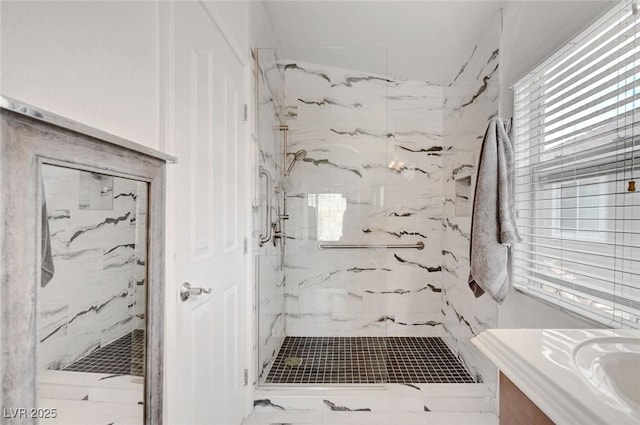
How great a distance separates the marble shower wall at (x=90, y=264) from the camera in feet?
2.02

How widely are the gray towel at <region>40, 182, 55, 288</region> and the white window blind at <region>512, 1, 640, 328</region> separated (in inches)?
60.6

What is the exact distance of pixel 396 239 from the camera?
3010 millimetres

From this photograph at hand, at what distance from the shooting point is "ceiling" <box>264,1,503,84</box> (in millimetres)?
2105

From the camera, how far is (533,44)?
170cm

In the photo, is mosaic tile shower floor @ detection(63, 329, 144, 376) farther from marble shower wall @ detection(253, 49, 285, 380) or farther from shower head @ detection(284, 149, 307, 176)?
shower head @ detection(284, 149, 307, 176)

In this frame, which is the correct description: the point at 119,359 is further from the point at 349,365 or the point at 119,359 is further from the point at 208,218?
the point at 349,365

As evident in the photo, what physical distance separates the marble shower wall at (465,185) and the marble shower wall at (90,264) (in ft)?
6.40

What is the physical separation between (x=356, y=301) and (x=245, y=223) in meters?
1.01

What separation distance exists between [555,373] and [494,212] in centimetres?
118

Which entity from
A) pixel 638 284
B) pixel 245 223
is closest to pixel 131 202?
pixel 245 223

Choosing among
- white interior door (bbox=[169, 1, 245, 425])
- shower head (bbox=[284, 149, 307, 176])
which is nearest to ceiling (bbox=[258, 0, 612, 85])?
shower head (bbox=[284, 149, 307, 176])

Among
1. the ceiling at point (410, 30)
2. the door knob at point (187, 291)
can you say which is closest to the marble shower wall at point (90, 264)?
the door knob at point (187, 291)

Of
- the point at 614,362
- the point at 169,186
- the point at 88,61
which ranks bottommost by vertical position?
the point at 614,362

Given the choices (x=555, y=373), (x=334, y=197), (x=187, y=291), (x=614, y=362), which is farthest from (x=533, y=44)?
(x=187, y=291)
